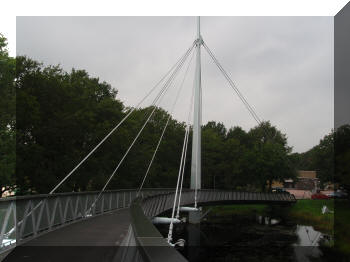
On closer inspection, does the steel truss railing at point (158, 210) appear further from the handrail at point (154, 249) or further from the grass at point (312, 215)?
the grass at point (312, 215)

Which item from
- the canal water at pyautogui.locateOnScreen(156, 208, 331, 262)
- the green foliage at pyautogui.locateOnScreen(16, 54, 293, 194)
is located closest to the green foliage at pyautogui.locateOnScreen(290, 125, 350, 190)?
the canal water at pyautogui.locateOnScreen(156, 208, 331, 262)

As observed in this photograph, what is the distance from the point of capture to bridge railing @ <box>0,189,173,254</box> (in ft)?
29.2

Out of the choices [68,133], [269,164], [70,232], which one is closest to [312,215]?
[269,164]

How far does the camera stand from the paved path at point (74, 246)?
819cm

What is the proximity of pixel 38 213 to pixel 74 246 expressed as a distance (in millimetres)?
2429

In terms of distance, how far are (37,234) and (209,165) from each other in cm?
5604

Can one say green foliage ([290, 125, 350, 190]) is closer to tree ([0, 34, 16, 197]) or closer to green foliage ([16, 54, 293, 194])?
green foliage ([16, 54, 293, 194])

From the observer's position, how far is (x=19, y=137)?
1139 inches

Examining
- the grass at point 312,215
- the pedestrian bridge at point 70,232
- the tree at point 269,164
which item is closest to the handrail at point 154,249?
the pedestrian bridge at point 70,232

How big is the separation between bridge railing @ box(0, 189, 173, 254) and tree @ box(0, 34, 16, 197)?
31.5 feet

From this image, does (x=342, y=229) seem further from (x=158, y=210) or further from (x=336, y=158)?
(x=158, y=210)

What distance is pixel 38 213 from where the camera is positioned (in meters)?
11.5

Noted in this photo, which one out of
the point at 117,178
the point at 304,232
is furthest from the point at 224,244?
the point at 117,178

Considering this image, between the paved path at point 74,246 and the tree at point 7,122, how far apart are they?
49.0ft
